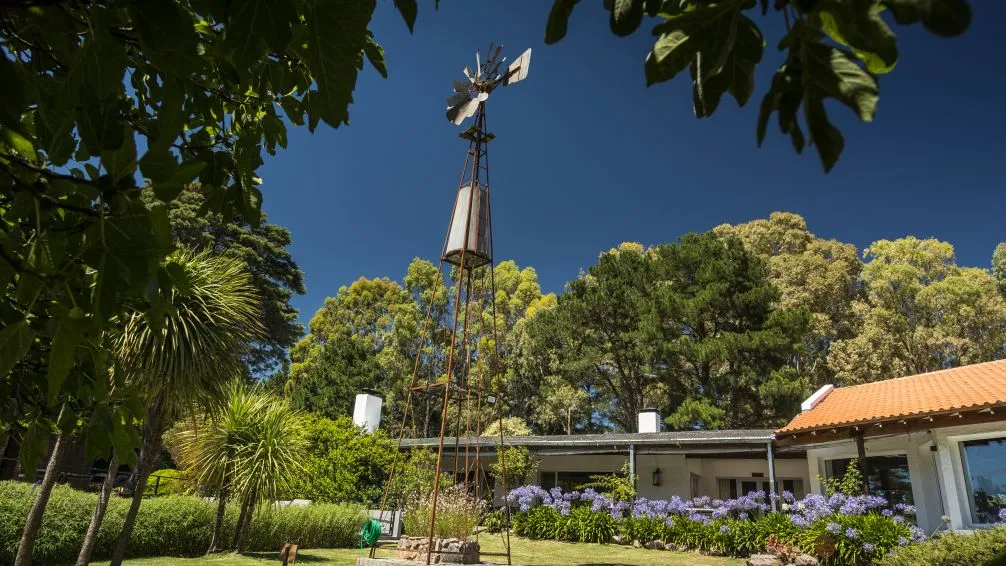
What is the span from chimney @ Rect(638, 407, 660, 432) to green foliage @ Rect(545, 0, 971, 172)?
17705mm

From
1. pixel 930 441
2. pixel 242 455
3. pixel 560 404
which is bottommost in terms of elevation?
pixel 242 455

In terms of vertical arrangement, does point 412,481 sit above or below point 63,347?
below

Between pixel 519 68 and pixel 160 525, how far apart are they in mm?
9538

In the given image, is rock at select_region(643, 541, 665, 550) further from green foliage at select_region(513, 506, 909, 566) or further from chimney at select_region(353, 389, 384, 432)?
chimney at select_region(353, 389, 384, 432)

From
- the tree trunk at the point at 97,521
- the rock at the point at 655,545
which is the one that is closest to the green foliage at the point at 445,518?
the tree trunk at the point at 97,521

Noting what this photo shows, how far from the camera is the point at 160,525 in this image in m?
8.98

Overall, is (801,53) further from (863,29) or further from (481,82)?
(481,82)

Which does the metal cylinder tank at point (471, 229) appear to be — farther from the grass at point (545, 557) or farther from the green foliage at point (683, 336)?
the green foliage at point (683, 336)

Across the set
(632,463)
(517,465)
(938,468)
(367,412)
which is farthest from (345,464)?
(938,468)

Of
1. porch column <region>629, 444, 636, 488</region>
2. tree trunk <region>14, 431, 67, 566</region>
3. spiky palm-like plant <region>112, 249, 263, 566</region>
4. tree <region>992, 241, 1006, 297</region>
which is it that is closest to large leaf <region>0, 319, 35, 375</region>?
tree trunk <region>14, 431, 67, 566</region>

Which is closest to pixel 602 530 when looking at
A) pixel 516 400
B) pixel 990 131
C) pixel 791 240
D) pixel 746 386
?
pixel 746 386

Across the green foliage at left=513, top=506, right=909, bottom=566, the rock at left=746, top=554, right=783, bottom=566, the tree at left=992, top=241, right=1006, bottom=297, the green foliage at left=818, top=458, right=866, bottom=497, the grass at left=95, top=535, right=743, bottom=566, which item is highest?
the tree at left=992, top=241, right=1006, bottom=297

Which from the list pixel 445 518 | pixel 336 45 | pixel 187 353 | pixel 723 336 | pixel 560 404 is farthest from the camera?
pixel 560 404

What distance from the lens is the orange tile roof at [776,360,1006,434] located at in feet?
32.3
